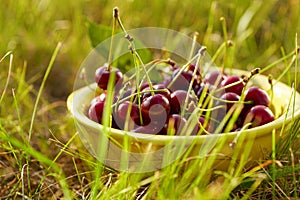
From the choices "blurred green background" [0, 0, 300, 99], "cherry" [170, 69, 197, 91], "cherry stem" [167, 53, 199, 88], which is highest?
"cherry stem" [167, 53, 199, 88]

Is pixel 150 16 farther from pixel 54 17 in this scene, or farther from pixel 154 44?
pixel 54 17

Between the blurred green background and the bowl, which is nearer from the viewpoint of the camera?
the bowl

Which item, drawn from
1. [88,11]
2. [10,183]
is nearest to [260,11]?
[88,11]

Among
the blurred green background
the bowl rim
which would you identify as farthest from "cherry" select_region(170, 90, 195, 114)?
the blurred green background

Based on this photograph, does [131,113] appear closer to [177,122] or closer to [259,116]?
[177,122]

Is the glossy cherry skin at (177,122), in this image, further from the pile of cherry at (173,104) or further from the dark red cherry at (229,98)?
the dark red cherry at (229,98)

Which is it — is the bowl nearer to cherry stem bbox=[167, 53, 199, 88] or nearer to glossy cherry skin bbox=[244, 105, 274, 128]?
glossy cherry skin bbox=[244, 105, 274, 128]

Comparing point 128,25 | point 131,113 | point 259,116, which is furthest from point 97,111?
point 128,25
